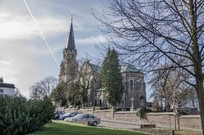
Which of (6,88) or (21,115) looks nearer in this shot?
(21,115)

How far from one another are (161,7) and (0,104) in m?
10.8

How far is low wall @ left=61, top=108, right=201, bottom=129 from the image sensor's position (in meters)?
29.3

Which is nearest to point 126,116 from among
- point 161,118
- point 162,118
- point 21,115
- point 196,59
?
point 161,118

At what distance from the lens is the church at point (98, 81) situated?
1138cm

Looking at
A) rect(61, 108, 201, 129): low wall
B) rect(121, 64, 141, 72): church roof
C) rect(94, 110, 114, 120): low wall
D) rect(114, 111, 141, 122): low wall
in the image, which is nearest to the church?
rect(121, 64, 141, 72): church roof

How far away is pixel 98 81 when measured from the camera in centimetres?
2631

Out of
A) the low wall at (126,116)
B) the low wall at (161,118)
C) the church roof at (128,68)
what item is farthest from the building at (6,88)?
the church roof at (128,68)

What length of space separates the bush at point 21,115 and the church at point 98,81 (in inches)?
164

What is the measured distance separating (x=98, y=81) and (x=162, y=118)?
46.6 ft

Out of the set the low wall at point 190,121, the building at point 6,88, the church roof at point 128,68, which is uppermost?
the building at point 6,88

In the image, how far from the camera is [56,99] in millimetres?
82312

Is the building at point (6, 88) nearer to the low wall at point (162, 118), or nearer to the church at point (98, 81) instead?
the church at point (98, 81)

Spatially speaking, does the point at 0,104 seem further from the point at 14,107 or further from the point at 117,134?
the point at 117,134

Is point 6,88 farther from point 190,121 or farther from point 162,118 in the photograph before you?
point 190,121
